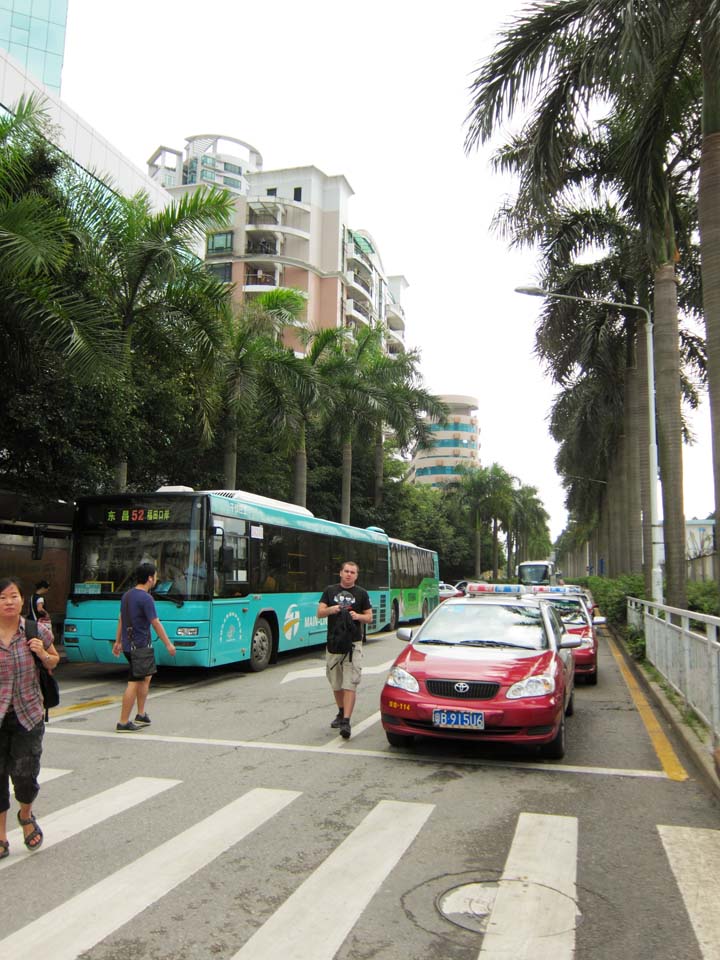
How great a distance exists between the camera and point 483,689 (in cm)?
704

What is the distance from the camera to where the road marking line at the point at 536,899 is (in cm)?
358

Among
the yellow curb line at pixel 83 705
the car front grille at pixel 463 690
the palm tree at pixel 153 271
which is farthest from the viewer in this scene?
the palm tree at pixel 153 271

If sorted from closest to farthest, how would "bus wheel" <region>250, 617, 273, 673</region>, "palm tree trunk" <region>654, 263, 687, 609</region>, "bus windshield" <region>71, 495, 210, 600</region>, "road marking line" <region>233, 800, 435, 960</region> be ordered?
"road marking line" <region>233, 800, 435, 960</region>, "bus windshield" <region>71, 495, 210, 600</region>, "bus wheel" <region>250, 617, 273, 673</region>, "palm tree trunk" <region>654, 263, 687, 609</region>

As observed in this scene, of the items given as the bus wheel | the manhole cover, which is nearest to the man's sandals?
the manhole cover

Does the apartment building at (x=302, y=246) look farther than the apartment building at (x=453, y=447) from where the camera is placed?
No

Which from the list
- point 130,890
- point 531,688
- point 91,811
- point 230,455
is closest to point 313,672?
point 531,688

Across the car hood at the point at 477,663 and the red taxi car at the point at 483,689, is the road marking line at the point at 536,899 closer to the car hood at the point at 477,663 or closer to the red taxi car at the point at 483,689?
the red taxi car at the point at 483,689

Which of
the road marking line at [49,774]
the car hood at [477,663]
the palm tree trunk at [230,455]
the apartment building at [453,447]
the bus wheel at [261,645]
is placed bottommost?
the road marking line at [49,774]

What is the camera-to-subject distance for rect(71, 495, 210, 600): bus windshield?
11852 millimetres

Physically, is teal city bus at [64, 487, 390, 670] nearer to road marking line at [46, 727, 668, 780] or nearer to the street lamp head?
road marking line at [46, 727, 668, 780]

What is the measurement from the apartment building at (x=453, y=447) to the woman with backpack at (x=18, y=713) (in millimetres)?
114114

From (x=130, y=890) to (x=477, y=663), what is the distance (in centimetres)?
406

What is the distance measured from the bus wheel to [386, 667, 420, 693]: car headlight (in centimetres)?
631

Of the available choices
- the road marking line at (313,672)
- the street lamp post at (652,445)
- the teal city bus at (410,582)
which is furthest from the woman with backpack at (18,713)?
the teal city bus at (410,582)
